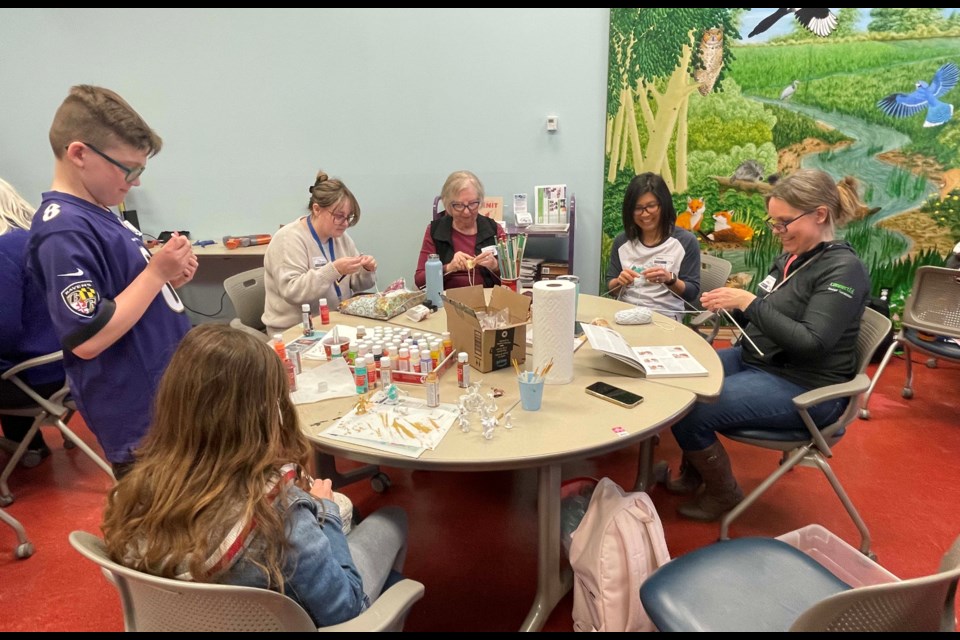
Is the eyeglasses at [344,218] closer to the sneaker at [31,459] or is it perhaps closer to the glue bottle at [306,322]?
the glue bottle at [306,322]

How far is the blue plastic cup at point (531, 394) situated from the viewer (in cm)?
154

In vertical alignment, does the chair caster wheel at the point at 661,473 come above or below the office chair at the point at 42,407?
below

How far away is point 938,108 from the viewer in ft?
11.7

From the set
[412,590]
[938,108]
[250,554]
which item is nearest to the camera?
[250,554]

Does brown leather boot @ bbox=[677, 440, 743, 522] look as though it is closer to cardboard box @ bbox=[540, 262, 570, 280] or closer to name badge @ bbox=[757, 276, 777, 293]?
name badge @ bbox=[757, 276, 777, 293]

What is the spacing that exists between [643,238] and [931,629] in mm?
2189

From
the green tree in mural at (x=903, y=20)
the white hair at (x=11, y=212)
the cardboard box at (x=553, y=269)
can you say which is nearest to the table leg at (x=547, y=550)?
the white hair at (x=11, y=212)

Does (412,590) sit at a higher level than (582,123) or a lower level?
lower

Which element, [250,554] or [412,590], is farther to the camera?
[412,590]

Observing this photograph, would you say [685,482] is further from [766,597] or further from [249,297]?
[249,297]

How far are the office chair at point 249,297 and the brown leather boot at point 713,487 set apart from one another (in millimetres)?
1994

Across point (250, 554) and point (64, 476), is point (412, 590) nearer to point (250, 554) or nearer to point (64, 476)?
point (250, 554)

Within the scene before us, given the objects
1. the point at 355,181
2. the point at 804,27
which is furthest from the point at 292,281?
the point at 804,27

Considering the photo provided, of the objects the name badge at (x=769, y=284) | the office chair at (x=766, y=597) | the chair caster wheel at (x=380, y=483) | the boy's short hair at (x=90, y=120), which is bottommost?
the chair caster wheel at (x=380, y=483)
